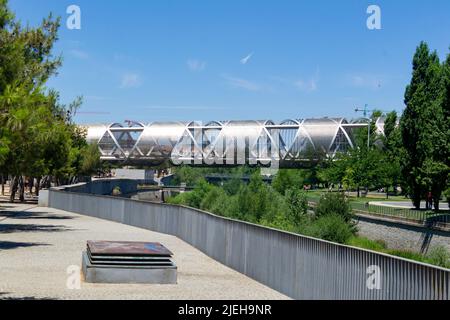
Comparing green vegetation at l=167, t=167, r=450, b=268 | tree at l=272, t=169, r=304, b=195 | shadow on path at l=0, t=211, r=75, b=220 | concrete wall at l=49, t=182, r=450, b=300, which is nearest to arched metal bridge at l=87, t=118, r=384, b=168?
tree at l=272, t=169, r=304, b=195

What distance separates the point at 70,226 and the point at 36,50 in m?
9.06

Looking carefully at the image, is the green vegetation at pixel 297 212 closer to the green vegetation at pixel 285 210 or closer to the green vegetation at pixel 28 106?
the green vegetation at pixel 285 210

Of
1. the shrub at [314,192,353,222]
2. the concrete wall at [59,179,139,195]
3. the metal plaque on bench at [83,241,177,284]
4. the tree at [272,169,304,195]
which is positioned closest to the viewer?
the metal plaque on bench at [83,241,177,284]

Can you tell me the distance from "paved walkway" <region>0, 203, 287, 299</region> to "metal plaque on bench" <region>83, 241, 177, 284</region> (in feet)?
1.20

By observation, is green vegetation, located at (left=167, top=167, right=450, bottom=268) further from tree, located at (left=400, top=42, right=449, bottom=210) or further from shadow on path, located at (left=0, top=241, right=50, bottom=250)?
shadow on path, located at (left=0, top=241, right=50, bottom=250)

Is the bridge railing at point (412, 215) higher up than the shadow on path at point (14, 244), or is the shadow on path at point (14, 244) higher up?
the bridge railing at point (412, 215)

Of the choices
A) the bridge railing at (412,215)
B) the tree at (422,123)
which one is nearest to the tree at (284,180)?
the tree at (422,123)

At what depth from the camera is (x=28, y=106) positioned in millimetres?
27906

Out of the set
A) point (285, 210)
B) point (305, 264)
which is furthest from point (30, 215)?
point (305, 264)

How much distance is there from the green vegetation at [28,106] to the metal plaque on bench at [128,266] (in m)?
4.29

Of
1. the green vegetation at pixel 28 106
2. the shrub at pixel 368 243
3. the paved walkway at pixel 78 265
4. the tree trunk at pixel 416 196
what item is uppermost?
the green vegetation at pixel 28 106

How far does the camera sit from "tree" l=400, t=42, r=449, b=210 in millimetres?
49562

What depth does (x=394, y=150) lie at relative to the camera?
67.9 m

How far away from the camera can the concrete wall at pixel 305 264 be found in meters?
12.1
